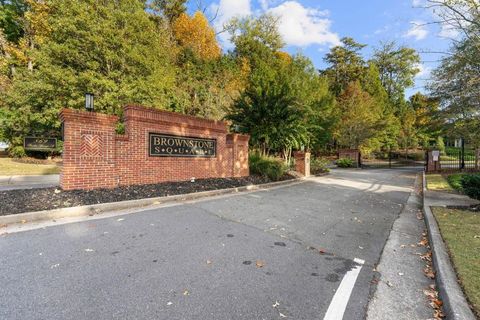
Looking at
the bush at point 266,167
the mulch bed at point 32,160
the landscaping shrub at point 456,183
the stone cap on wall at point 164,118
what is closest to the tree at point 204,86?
the bush at point 266,167

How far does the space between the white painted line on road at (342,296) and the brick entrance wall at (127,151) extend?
664cm

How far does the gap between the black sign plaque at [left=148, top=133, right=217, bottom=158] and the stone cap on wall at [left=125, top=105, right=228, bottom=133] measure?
0.49 meters

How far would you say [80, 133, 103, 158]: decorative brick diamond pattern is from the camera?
6.90m

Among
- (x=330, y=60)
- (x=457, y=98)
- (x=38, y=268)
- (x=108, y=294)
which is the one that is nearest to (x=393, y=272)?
(x=108, y=294)

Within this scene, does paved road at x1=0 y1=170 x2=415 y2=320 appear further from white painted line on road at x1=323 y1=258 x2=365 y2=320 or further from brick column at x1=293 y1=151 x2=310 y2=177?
brick column at x1=293 y1=151 x2=310 y2=177

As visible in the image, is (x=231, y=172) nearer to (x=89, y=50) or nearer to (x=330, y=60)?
(x=89, y=50)

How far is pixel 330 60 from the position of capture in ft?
159

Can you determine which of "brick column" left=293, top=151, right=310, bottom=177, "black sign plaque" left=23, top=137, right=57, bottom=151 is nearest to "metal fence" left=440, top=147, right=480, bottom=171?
"brick column" left=293, top=151, right=310, bottom=177

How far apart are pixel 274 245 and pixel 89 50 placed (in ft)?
53.8

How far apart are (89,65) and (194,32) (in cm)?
1532

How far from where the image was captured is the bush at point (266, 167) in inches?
494

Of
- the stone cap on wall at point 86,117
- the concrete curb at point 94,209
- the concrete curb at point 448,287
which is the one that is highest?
the stone cap on wall at point 86,117

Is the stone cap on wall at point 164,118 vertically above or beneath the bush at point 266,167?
above

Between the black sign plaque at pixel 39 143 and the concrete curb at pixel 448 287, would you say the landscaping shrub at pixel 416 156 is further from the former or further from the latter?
the black sign plaque at pixel 39 143
